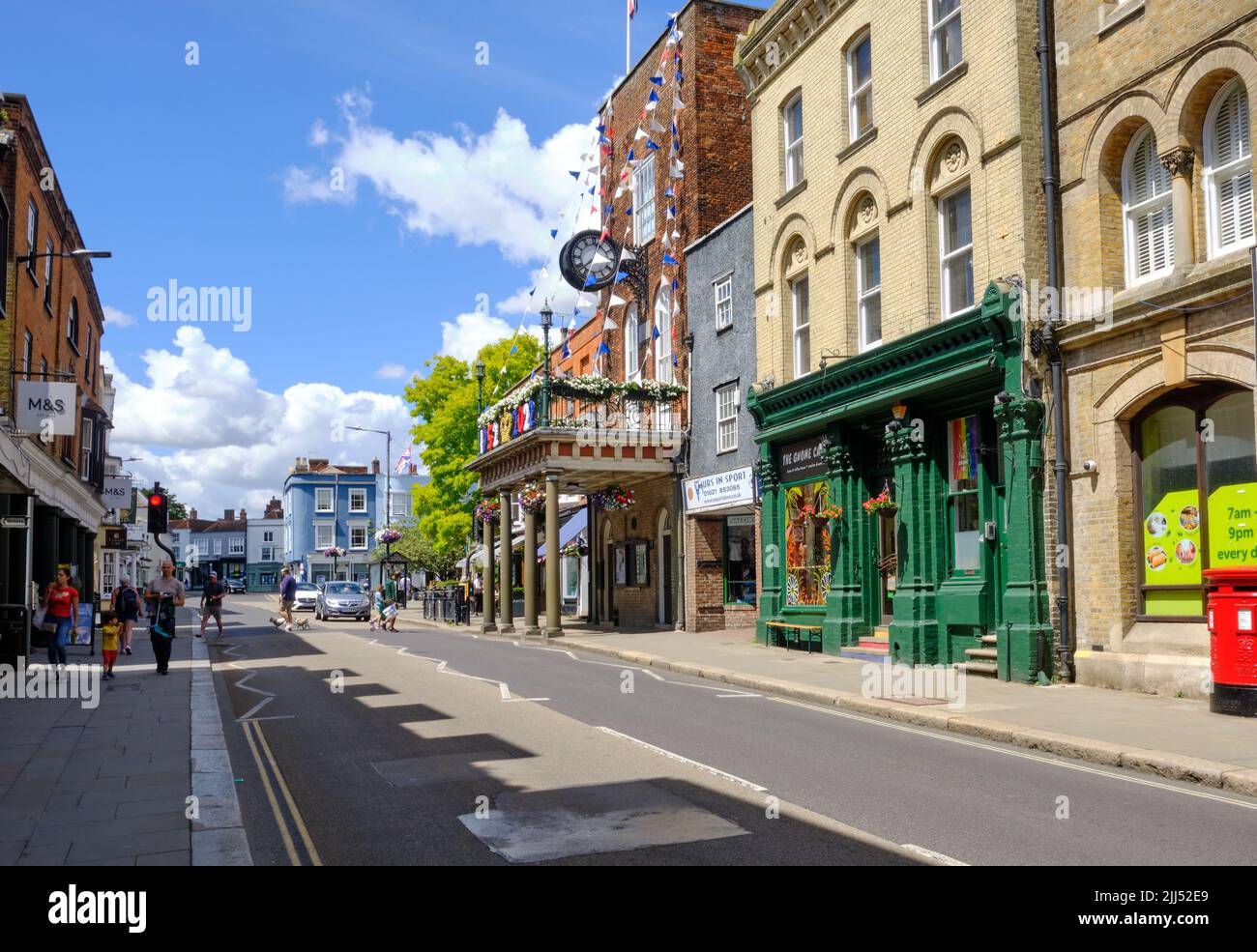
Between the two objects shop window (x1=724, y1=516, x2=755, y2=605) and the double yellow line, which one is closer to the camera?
the double yellow line

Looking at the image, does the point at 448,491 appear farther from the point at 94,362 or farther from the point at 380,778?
the point at 380,778

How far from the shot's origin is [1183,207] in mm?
13445

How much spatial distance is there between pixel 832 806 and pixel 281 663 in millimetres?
14660

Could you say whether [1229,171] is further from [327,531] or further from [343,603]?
[327,531]

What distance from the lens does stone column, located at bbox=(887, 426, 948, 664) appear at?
698 inches

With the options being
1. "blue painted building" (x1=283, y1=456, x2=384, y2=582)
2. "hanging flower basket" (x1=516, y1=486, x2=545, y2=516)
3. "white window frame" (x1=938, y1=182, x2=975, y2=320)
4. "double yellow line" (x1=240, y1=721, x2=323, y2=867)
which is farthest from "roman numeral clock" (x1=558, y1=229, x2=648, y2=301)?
"blue painted building" (x1=283, y1=456, x2=384, y2=582)

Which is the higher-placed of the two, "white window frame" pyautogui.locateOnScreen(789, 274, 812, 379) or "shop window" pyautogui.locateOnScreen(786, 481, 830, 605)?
"white window frame" pyautogui.locateOnScreen(789, 274, 812, 379)

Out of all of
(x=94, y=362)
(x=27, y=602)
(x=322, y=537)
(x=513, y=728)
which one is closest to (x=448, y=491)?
(x=94, y=362)

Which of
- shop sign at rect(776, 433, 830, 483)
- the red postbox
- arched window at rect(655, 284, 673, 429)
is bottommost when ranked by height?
the red postbox

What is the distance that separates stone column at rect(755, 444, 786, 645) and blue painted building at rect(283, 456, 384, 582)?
72.6 metres

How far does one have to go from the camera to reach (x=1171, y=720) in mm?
11258

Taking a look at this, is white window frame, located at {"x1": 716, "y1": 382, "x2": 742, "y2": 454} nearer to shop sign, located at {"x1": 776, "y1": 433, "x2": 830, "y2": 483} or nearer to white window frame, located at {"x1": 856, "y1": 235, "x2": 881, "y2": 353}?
shop sign, located at {"x1": 776, "y1": 433, "x2": 830, "y2": 483}

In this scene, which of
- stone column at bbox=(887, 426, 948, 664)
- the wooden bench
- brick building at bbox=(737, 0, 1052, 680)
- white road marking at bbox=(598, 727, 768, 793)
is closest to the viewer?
white road marking at bbox=(598, 727, 768, 793)

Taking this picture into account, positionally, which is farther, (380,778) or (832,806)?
(380,778)
